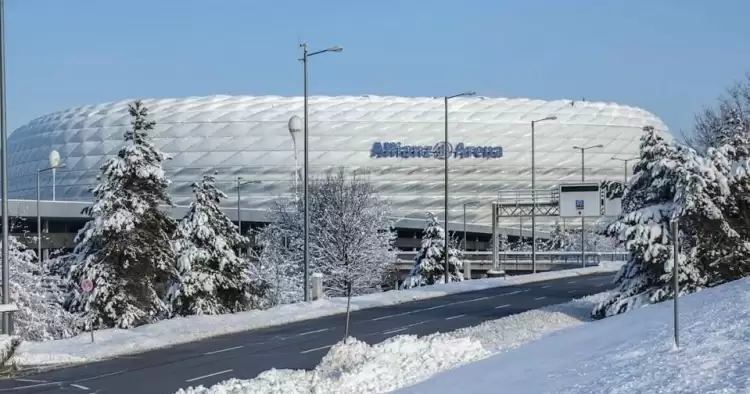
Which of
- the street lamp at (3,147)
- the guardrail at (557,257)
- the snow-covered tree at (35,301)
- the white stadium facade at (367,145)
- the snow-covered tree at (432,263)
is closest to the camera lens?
the street lamp at (3,147)

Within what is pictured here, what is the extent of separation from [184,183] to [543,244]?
139 feet

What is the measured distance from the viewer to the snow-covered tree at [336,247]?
2456 inches

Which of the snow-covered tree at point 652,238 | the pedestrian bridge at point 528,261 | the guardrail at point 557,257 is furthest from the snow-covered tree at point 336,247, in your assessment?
the snow-covered tree at point 652,238

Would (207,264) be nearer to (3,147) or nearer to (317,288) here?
(317,288)

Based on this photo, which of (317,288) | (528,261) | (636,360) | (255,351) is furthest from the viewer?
(528,261)

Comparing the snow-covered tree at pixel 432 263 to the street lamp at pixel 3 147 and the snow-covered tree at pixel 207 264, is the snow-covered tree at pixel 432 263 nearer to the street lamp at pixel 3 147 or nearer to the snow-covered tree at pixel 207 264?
the snow-covered tree at pixel 207 264

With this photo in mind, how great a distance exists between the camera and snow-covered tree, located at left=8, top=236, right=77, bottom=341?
34750mm

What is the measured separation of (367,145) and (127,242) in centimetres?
9371

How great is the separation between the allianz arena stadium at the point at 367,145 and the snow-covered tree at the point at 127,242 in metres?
85.0

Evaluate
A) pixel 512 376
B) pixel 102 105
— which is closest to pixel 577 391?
pixel 512 376

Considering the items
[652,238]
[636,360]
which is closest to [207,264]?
[652,238]

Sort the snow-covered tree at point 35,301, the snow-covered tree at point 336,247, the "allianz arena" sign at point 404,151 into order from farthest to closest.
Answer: the "allianz arena" sign at point 404,151 → the snow-covered tree at point 336,247 → the snow-covered tree at point 35,301

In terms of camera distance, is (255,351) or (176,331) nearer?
(255,351)

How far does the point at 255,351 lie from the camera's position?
21.8 meters
